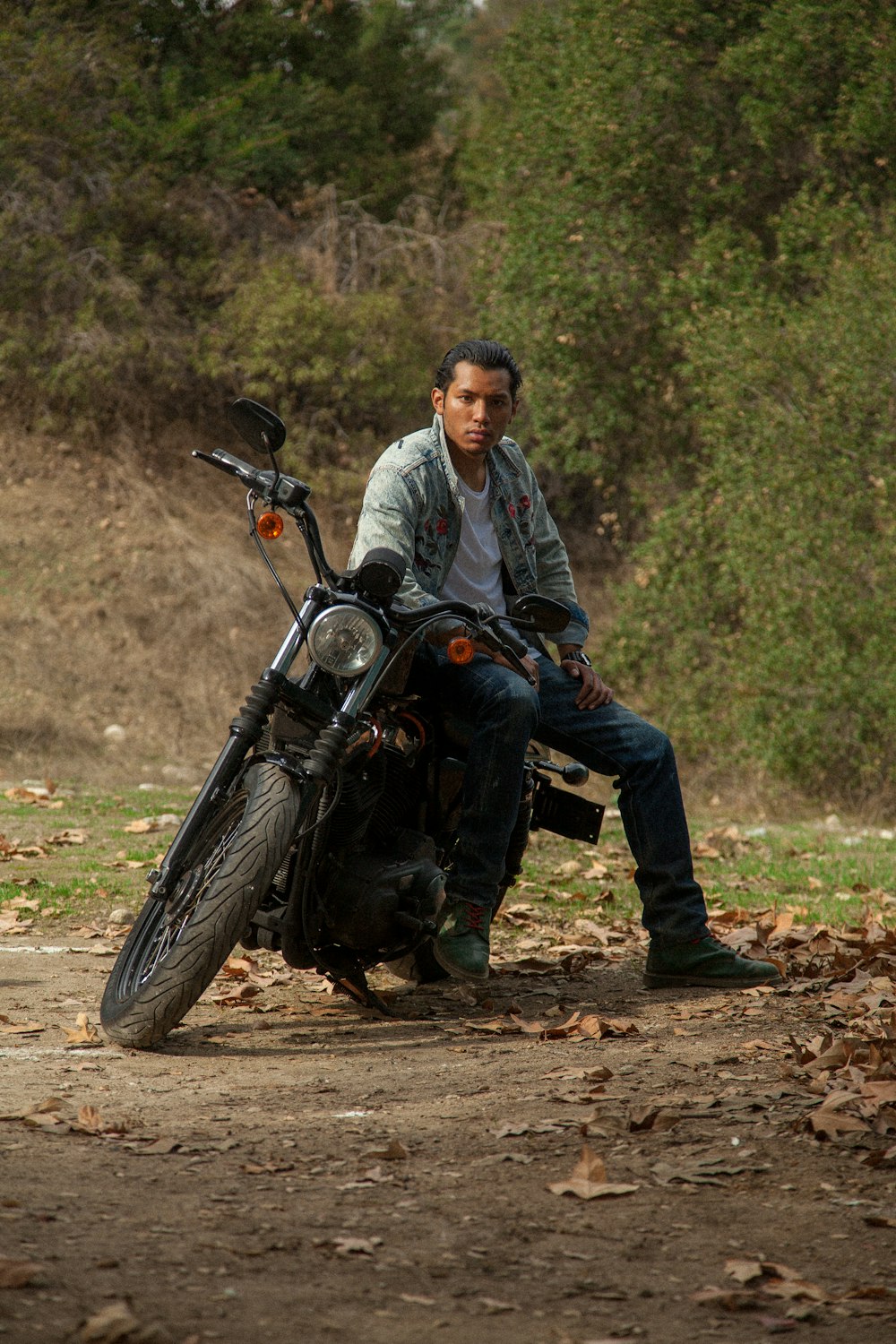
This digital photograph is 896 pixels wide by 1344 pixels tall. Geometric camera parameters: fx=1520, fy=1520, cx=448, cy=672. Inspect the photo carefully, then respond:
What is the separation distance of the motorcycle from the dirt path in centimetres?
30

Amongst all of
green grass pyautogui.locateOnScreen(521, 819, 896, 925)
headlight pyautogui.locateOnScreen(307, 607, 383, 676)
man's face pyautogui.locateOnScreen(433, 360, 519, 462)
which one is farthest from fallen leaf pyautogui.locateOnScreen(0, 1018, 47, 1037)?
green grass pyautogui.locateOnScreen(521, 819, 896, 925)

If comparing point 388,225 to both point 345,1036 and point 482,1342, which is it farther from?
point 482,1342

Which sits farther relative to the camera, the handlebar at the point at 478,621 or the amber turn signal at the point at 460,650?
the handlebar at the point at 478,621

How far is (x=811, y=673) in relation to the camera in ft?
42.5

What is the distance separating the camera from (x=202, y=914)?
Result: 416 cm

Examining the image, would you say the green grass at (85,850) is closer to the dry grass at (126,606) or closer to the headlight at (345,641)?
the dry grass at (126,606)

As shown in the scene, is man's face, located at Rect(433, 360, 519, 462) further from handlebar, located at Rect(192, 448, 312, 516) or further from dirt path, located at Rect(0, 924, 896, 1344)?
dirt path, located at Rect(0, 924, 896, 1344)

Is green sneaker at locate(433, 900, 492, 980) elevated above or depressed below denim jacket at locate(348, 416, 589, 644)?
below

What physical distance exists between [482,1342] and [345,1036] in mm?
2326

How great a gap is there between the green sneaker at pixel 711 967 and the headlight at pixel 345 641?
69.9 inches

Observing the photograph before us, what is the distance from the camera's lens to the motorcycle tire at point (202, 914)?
4.16m

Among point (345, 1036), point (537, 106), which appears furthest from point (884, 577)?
point (345, 1036)

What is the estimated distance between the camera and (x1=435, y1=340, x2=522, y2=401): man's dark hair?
5.11 metres

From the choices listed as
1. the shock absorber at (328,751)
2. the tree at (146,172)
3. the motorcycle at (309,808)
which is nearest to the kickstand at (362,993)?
the motorcycle at (309,808)
